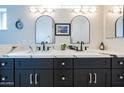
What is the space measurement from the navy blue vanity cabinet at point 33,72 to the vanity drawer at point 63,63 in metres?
0.06

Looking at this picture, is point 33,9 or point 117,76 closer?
point 117,76

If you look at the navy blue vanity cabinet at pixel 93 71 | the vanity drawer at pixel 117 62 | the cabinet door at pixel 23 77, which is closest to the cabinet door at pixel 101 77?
the navy blue vanity cabinet at pixel 93 71

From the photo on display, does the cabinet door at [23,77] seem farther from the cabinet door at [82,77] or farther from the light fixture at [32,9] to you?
the light fixture at [32,9]

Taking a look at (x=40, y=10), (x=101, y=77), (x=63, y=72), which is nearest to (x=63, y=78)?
(x=63, y=72)

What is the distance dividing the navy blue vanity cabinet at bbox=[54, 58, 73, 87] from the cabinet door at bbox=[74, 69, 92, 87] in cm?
6

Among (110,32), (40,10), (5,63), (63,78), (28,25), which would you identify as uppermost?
(40,10)

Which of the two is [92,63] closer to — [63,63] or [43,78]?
[63,63]

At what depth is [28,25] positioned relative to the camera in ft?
11.3

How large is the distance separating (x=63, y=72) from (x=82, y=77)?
25cm

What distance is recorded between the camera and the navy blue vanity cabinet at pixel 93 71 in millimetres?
2689

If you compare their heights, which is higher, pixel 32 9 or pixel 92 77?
pixel 32 9
